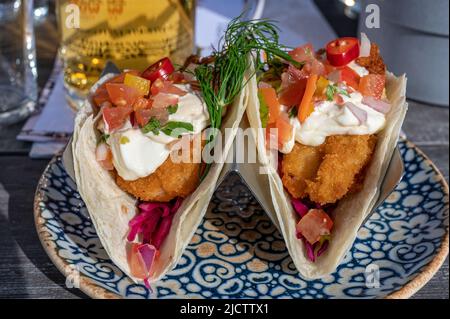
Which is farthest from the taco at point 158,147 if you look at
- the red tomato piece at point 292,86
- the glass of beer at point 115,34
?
the glass of beer at point 115,34

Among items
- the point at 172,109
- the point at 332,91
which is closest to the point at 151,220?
the point at 172,109

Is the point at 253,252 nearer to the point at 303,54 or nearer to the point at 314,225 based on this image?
the point at 314,225

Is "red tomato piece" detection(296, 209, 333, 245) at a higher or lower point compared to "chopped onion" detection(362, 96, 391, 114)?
lower

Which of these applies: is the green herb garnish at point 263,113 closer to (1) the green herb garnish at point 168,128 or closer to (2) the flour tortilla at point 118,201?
(2) the flour tortilla at point 118,201

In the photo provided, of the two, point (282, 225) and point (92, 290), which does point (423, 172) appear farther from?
point (92, 290)

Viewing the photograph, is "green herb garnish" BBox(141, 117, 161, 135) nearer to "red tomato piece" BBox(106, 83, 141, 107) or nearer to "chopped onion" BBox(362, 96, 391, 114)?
"red tomato piece" BBox(106, 83, 141, 107)

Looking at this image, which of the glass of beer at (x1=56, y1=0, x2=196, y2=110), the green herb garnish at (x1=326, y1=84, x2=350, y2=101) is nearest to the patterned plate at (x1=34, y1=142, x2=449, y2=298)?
the green herb garnish at (x1=326, y1=84, x2=350, y2=101)

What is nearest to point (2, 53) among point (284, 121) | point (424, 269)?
point (284, 121)
